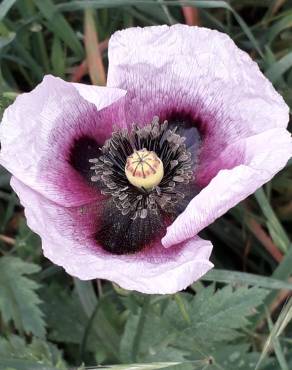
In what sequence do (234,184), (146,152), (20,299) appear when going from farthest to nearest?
(20,299) → (146,152) → (234,184)

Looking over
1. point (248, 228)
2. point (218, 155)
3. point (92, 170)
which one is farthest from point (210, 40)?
point (248, 228)

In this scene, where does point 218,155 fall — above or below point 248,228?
above

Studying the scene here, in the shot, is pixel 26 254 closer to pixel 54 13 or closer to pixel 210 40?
pixel 54 13

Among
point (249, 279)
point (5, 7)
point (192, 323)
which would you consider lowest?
point (192, 323)

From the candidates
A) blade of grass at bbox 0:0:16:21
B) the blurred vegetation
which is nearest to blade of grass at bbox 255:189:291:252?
the blurred vegetation

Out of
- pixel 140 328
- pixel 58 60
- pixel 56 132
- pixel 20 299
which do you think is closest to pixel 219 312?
pixel 140 328

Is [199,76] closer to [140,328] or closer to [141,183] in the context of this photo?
[141,183]
